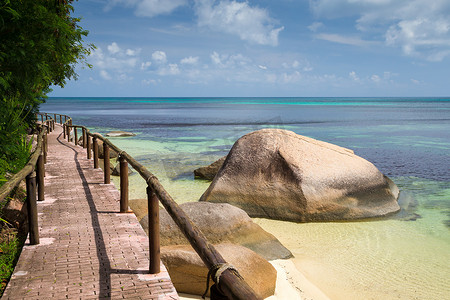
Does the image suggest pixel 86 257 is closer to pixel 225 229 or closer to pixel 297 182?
pixel 225 229

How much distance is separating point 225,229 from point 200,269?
5.62 feet

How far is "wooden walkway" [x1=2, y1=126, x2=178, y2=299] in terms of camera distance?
3607 mm

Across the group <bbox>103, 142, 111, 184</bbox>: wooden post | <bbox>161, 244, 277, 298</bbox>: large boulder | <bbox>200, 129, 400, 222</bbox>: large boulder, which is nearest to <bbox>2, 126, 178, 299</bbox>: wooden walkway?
<bbox>161, 244, 277, 298</bbox>: large boulder

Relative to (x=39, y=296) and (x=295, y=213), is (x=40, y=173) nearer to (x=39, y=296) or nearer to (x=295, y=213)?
(x=39, y=296)

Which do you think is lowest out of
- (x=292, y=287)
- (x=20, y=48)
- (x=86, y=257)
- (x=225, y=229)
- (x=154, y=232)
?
(x=292, y=287)

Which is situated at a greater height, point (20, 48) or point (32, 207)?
point (20, 48)

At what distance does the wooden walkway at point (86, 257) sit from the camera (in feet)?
11.8

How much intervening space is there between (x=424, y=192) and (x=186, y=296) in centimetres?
998

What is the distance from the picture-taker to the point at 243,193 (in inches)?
362

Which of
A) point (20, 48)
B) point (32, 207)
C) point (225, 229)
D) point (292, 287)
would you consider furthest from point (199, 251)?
point (20, 48)

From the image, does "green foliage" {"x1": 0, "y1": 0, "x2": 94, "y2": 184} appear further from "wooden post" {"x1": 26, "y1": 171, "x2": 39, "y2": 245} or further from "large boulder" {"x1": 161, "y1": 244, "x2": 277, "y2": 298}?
"large boulder" {"x1": 161, "y1": 244, "x2": 277, "y2": 298}

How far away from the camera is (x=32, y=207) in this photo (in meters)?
4.58

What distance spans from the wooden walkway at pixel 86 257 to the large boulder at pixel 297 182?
3240mm

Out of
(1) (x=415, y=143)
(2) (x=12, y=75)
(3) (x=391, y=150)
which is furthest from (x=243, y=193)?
(1) (x=415, y=143)
